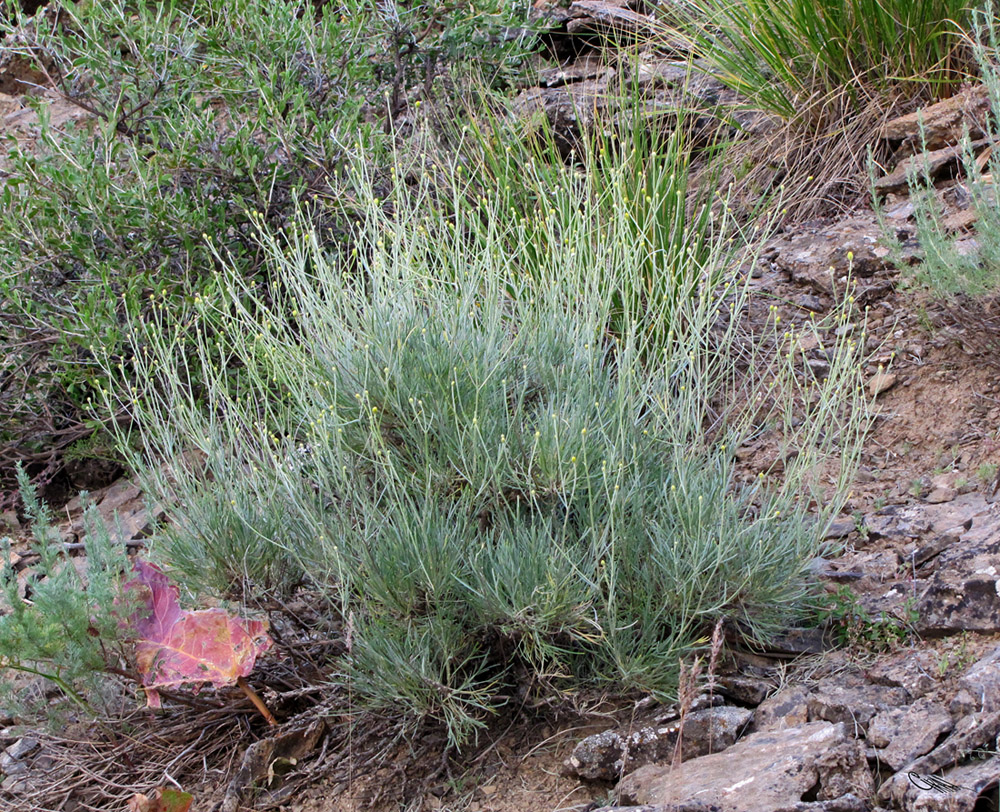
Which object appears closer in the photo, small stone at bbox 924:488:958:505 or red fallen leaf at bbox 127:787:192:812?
red fallen leaf at bbox 127:787:192:812

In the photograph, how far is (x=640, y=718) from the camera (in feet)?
8.15

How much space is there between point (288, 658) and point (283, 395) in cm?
86

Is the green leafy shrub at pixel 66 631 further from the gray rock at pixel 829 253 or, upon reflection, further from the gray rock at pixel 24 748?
the gray rock at pixel 829 253

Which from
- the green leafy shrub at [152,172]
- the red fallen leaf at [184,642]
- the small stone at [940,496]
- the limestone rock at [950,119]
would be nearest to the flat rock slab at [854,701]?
the small stone at [940,496]

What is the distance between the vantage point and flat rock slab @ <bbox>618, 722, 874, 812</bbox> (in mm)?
1971

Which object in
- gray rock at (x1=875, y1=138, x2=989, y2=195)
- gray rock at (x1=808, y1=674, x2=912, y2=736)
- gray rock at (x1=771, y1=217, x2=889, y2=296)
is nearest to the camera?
gray rock at (x1=808, y1=674, x2=912, y2=736)

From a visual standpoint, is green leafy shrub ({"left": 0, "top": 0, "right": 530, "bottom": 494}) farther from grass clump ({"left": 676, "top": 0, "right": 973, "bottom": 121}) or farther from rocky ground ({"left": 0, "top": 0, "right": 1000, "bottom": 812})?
grass clump ({"left": 676, "top": 0, "right": 973, "bottom": 121})

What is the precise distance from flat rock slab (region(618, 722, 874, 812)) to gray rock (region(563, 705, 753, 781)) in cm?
9

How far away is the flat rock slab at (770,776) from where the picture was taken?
6.47 ft

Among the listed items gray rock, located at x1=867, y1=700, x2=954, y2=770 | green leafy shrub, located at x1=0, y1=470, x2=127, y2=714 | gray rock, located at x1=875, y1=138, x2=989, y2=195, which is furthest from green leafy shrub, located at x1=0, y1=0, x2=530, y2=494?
gray rock, located at x1=867, y1=700, x2=954, y2=770

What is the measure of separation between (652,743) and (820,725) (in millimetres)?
403

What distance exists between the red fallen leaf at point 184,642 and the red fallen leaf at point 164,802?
27 cm

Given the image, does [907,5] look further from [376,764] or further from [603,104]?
[376,764]

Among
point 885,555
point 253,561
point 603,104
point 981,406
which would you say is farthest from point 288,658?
point 603,104
